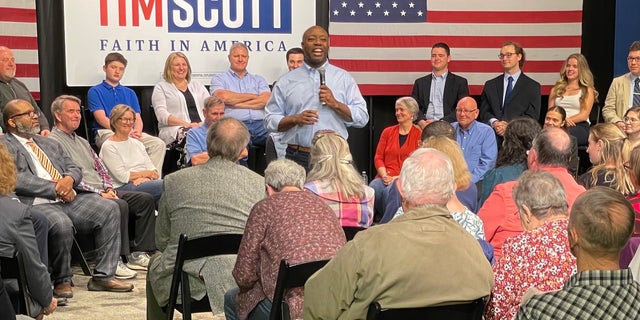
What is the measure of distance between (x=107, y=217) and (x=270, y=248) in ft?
9.69

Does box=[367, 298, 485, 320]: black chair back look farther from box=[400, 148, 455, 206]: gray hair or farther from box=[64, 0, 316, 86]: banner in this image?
box=[64, 0, 316, 86]: banner

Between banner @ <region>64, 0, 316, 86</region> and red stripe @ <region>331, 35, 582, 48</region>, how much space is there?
1.33ft

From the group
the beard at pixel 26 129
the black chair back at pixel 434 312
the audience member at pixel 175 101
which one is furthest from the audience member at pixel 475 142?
the black chair back at pixel 434 312

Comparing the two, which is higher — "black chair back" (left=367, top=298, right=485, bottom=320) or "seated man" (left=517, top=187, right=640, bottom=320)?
"seated man" (left=517, top=187, right=640, bottom=320)

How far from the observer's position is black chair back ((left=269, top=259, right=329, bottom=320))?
3.35 metres

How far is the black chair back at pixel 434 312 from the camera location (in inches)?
112

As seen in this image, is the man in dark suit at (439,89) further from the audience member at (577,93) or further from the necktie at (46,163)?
the necktie at (46,163)

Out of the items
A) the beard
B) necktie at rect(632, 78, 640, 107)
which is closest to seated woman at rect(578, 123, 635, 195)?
necktie at rect(632, 78, 640, 107)

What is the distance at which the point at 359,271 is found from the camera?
9.43ft

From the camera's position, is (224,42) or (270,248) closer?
(270,248)

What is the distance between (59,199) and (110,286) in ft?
2.01

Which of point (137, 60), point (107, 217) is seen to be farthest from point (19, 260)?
point (137, 60)

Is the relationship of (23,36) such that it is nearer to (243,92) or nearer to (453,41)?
(243,92)

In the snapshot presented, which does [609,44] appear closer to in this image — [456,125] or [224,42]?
[456,125]
